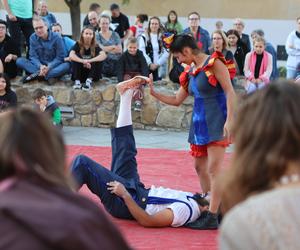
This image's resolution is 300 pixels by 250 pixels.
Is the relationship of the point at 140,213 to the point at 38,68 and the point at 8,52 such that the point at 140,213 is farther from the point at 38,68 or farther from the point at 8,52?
the point at 8,52

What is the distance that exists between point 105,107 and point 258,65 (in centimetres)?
239

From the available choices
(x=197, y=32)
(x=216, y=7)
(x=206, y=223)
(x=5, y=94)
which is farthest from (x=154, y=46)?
(x=216, y=7)

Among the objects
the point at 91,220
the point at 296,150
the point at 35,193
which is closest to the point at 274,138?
the point at 296,150

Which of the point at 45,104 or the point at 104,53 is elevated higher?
the point at 104,53

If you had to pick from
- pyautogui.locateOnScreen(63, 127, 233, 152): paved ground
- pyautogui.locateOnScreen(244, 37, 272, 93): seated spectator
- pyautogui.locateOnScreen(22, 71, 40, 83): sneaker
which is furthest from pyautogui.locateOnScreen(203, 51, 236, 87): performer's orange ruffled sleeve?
pyautogui.locateOnScreen(22, 71, 40, 83): sneaker

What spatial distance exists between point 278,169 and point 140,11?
1805 centimetres

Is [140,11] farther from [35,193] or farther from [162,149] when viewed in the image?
[35,193]

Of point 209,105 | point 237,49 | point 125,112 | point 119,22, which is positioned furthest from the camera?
point 119,22

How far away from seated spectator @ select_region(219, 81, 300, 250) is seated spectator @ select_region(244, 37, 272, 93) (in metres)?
8.57

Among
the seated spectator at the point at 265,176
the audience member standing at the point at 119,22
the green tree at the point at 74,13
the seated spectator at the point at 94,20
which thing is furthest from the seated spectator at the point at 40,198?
the green tree at the point at 74,13

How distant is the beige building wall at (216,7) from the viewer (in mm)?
19234

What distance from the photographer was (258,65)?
34.8 feet

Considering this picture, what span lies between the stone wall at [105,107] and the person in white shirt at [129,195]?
489 cm

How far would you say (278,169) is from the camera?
1.92 metres
